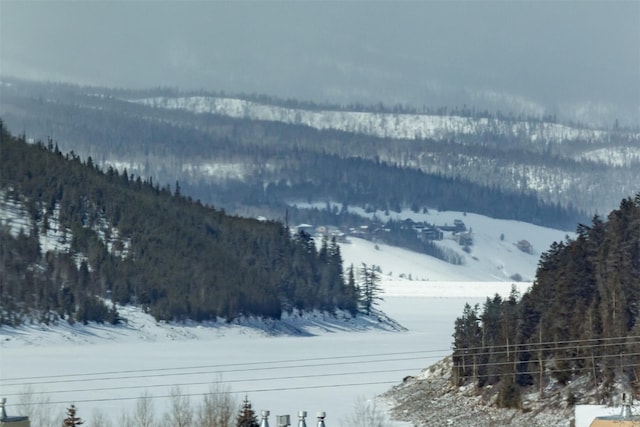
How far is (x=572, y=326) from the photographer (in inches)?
4606

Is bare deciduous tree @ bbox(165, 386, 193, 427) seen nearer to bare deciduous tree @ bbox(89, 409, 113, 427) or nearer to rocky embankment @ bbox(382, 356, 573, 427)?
bare deciduous tree @ bbox(89, 409, 113, 427)

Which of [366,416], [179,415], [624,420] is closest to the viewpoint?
[624,420]

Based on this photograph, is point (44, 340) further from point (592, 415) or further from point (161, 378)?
point (592, 415)

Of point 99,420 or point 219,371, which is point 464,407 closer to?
point 99,420

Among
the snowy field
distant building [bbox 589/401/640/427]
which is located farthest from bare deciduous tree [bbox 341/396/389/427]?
distant building [bbox 589/401/640/427]

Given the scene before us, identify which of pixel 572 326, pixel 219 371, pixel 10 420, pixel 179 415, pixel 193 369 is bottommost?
pixel 193 369

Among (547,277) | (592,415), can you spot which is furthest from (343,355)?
(592,415)

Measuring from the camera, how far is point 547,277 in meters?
136

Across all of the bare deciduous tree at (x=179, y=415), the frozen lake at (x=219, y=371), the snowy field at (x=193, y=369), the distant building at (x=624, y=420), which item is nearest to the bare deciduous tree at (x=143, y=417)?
the bare deciduous tree at (x=179, y=415)

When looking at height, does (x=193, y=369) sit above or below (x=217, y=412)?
below

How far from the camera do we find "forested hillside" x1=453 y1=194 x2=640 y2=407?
10756cm

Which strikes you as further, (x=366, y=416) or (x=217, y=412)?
(x=366, y=416)

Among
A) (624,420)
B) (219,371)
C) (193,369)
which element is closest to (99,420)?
(624,420)

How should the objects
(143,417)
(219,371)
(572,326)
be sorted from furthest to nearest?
(219,371) → (572,326) → (143,417)
